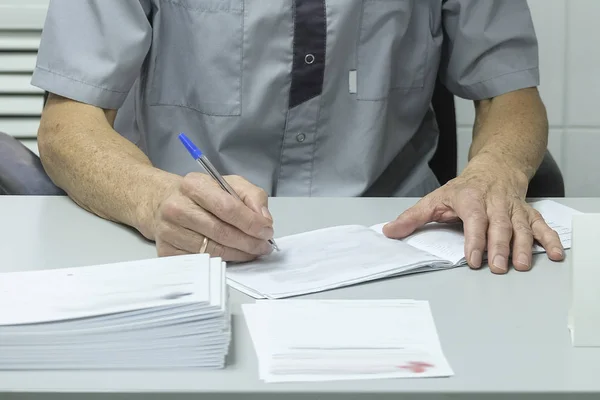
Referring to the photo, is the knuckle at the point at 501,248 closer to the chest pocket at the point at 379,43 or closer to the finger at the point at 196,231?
the finger at the point at 196,231

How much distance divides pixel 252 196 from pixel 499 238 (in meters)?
0.34

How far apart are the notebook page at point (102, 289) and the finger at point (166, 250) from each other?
146 millimetres

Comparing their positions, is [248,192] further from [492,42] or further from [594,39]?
[594,39]

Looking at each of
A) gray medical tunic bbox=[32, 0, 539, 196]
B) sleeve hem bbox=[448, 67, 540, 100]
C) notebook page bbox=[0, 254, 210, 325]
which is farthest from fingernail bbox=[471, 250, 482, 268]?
sleeve hem bbox=[448, 67, 540, 100]

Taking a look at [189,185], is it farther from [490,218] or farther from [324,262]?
[490,218]

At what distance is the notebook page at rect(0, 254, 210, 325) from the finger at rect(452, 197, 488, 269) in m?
0.37

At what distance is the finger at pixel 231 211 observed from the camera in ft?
3.52

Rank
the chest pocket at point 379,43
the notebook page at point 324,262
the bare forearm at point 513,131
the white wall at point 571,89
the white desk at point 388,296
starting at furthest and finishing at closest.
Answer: the white wall at point 571,89, the chest pocket at point 379,43, the bare forearm at point 513,131, the notebook page at point 324,262, the white desk at point 388,296

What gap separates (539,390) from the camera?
0.79m

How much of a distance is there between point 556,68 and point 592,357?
1.59 metres

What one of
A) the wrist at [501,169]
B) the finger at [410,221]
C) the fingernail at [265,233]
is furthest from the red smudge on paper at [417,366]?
the wrist at [501,169]

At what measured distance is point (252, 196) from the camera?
112cm

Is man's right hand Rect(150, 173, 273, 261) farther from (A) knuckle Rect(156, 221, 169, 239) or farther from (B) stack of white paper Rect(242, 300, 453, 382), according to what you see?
(B) stack of white paper Rect(242, 300, 453, 382)

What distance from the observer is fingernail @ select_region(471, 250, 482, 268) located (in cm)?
113
